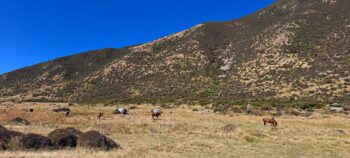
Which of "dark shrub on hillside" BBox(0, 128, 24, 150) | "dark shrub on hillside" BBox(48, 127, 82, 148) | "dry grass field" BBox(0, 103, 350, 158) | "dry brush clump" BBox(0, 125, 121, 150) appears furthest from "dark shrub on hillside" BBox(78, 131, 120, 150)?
"dark shrub on hillside" BBox(0, 128, 24, 150)

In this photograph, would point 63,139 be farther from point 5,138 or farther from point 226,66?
point 226,66

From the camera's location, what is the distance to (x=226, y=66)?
84438 millimetres

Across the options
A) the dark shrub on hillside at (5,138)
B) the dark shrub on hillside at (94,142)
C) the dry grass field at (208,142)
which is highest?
the dark shrub on hillside at (5,138)

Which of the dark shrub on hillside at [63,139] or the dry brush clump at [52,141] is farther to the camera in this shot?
the dark shrub on hillside at [63,139]

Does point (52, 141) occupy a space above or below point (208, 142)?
above

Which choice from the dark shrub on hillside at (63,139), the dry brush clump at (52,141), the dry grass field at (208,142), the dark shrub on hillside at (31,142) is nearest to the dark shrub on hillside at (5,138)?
the dry brush clump at (52,141)

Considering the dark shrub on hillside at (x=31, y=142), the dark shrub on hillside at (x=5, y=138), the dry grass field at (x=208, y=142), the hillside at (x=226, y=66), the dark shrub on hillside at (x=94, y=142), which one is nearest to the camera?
the dark shrub on hillside at (x=5, y=138)

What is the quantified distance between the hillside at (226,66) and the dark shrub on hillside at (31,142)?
154ft

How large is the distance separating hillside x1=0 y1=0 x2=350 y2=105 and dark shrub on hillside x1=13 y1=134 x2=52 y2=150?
47.1 meters

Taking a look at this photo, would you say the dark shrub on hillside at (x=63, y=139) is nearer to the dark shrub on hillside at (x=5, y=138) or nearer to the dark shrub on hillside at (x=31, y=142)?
the dark shrub on hillside at (x=31, y=142)

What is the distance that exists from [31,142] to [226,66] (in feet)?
234

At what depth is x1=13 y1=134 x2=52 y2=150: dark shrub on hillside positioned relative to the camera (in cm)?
1535

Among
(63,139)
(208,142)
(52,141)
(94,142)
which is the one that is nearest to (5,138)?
(52,141)

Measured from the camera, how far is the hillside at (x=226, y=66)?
222 feet
